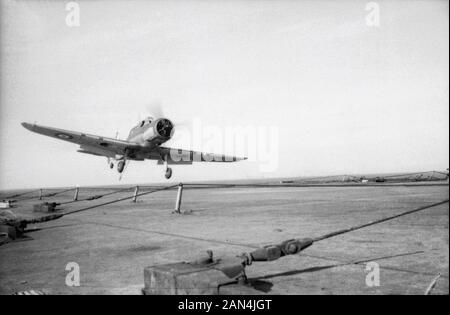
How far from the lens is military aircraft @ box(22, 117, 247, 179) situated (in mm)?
22422

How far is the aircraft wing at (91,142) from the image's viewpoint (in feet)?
65.3

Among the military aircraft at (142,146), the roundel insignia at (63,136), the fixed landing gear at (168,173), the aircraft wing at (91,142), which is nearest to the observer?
the aircraft wing at (91,142)

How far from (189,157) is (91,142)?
7162 millimetres

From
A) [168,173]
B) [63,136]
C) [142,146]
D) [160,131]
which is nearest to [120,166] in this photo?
[142,146]

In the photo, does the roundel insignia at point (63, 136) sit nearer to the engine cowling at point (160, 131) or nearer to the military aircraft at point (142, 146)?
the military aircraft at point (142, 146)

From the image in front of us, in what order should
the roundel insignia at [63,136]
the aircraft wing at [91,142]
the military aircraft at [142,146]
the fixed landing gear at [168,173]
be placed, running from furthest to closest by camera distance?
the fixed landing gear at [168,173] < the military aircraft at [142,146] < the roundel insignia at [63,136] < the aircraft wing at [91,142]

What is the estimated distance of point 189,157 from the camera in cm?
2609

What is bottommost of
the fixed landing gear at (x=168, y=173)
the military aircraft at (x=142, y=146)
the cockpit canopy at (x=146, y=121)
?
the fixed landing gear at (x=168, y=173)

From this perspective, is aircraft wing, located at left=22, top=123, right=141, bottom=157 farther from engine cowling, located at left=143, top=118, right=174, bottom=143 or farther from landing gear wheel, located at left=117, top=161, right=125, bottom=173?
engine cowling, located at left=143, top=118, right=174, bottom=143

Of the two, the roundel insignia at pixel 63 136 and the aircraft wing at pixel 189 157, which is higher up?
the roundel insignia at pixel 63 136

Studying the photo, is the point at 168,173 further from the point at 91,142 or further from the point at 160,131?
the point at 91,142

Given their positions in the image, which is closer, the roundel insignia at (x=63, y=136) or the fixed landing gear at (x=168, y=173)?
the roundel insignia at (x=63, y=136)

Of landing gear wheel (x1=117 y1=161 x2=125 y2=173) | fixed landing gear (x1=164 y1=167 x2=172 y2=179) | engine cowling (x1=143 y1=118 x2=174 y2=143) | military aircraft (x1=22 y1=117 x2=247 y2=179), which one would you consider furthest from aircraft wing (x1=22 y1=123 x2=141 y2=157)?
fixed landing gear (x1=164 y1=167 x2=172 y2=179)

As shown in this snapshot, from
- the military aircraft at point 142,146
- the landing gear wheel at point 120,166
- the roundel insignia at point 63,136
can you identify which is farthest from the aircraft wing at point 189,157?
the roundel insignia at point 63,136
